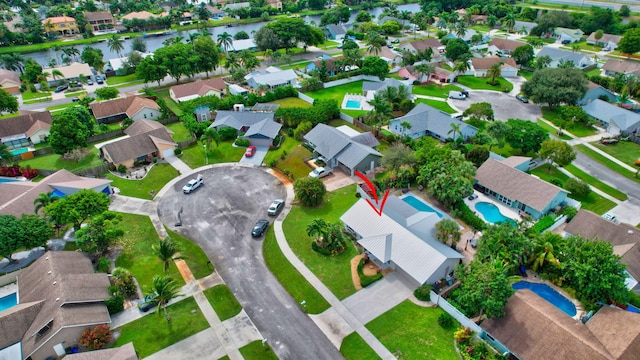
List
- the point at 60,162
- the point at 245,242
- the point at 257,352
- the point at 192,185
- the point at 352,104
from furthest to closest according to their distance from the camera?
the point at 352,104 → the point at 60,162 → the point at 192,185 → the point at 245,242 → the point at 257,352

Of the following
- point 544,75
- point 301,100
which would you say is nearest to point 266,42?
point 301,100

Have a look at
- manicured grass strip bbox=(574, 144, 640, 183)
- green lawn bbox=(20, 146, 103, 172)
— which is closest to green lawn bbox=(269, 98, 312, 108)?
green lawn bbox=(20, 146, 103, 172)

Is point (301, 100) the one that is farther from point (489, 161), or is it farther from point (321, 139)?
point (489, 161)

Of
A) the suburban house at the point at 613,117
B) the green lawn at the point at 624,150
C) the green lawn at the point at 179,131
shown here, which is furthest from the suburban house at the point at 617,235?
the green lawn at the point at 179,131

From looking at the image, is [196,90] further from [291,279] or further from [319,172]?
[291,279]

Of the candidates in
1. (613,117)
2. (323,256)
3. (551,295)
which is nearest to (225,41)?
(323,256)

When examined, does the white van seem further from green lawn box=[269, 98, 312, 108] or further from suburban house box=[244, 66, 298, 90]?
suburban house box=[244, 66, 298, 90]

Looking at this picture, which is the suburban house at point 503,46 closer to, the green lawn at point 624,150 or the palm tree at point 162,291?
the green lawn at point 624,150
